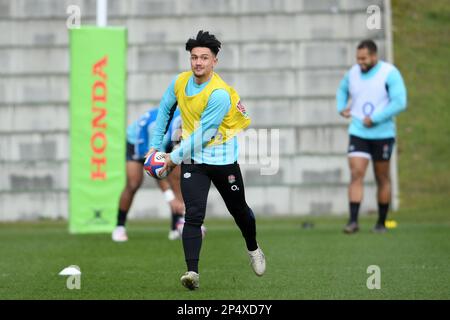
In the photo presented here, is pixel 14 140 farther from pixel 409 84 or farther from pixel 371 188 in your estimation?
pixel 409 84

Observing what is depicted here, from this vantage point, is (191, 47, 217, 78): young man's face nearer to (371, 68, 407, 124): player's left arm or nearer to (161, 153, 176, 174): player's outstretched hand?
(161, 153, 176, 174): player's outstretched hand

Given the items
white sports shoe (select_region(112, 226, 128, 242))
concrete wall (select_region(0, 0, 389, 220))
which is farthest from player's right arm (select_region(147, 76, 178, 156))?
concrete wall (select_region(0, 0, 389, 220))

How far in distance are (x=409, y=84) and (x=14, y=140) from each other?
7.83 meters

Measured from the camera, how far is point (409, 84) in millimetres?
21281

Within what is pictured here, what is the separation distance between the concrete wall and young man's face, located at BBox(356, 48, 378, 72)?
517cm

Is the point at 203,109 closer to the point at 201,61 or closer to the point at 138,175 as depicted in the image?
the point at 201,61

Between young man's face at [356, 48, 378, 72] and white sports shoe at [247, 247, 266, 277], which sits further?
young man's face at [356, 48, 378, 72]

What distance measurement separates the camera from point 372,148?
13.8m

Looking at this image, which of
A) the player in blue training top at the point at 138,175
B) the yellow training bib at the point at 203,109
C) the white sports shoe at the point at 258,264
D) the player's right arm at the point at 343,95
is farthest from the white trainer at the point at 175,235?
the yellow training bib at the point at 203,109

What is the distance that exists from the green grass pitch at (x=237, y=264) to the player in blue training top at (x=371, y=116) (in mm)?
673

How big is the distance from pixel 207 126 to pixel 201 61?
496mm

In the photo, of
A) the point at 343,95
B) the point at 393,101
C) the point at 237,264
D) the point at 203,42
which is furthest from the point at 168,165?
the point at 343,95

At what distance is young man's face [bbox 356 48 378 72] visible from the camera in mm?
13586

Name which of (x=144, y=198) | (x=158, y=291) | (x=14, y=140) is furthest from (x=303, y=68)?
(x=158, y=291)
